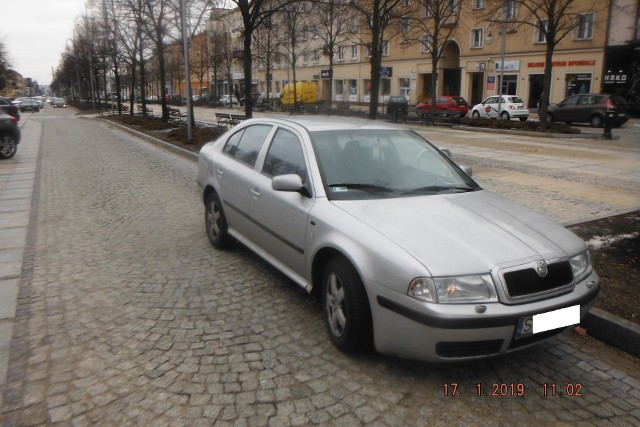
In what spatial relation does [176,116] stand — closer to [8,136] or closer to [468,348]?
[8,136]

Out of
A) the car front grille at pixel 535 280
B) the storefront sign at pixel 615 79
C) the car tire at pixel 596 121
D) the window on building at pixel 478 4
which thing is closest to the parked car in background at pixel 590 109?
the car tire at pixel 596 121

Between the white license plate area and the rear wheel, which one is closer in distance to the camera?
the white license plate area

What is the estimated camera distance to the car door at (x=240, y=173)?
5.14 meters

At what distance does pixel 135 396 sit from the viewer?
10.6ft

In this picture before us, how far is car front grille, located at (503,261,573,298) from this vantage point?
10.2ft

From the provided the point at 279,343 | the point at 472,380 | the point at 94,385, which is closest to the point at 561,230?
the point at 472,380

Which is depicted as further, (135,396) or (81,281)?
(81,281)

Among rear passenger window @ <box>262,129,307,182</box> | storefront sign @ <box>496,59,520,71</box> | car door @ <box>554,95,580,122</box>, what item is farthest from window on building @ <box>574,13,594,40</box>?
rear passenger window @ <box>262,129,307,182</box>

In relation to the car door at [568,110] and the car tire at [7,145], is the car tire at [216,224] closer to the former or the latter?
the car tire at [7,145]

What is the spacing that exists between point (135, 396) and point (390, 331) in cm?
161

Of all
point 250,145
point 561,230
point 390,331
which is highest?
point 250,145

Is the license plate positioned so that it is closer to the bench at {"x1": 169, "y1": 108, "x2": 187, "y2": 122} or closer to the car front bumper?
the car front bumper

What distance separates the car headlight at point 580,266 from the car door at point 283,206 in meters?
1.86

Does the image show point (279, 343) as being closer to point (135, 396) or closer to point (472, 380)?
point (135, 396)
